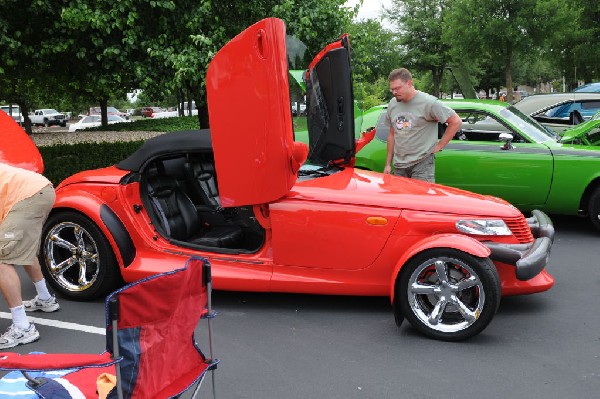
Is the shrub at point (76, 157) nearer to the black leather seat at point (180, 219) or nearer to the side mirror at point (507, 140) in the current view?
the black leather seat at point (180, 219)

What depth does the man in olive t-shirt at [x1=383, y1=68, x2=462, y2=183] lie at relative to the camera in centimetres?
625

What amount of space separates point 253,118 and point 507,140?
4.25 meters

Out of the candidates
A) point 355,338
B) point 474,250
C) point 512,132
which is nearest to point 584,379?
point 474,250

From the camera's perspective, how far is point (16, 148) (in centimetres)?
477

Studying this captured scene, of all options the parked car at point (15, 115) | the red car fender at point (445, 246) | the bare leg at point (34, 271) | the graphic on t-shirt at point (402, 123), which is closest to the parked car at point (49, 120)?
the parked car at point (15, 115)

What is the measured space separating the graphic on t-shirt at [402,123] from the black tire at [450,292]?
221 centimetres

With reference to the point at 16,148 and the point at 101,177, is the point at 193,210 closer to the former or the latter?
the point at 101,177

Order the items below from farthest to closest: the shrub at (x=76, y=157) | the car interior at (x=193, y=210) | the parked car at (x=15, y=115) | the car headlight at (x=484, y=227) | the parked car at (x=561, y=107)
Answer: the parked car at (x=15, y=115)
the parked car at (x=561, y=107)
the shrub at (x=76, y=157)
the car interior at (x=193, y=210)
the car headlight at (x=484, y=227)

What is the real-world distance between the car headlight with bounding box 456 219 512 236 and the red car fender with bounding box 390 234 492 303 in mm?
124

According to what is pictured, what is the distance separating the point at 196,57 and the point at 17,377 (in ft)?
22.6

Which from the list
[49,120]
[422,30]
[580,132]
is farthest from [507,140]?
[49,120]

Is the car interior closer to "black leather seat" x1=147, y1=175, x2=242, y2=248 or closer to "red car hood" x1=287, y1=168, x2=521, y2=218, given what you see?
"black leather seat" x1=147, y1=175, x2=242, y2=248

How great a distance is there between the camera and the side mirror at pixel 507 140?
24.8ft

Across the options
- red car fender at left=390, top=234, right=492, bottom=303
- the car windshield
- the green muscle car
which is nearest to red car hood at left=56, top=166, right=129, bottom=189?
red car fender at left=390, top=234, right=492, bottom=303
